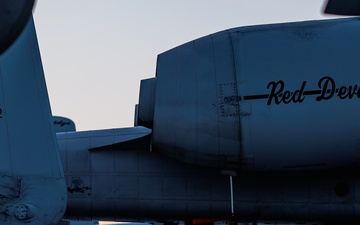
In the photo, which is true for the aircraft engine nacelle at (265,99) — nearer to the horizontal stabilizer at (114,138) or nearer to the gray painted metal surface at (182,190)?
the gray painted metal surface at (182,190)

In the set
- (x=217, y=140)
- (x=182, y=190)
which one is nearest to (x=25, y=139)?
(x=217, y=140)

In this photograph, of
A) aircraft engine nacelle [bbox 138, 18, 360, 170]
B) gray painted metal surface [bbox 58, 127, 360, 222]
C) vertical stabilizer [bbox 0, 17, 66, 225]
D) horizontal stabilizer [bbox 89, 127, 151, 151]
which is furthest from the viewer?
horizontal stabilizer [bbox 89, 127, 151, 151]

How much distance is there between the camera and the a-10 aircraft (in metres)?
6.39

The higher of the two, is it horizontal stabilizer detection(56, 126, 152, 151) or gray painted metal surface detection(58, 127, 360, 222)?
horizontal stabilizer detection(56, 126, 152, 151)

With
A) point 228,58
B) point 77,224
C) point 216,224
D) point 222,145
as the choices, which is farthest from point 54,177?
point 77,224

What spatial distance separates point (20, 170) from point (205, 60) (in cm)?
302

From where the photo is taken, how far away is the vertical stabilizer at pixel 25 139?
6332mm

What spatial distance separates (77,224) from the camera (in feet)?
54.6

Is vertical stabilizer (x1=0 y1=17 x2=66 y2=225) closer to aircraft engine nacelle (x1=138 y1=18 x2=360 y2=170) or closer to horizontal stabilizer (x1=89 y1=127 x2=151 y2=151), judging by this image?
aircraft engine nacelle (x1=138 y1=18 x2=360 y2=170)

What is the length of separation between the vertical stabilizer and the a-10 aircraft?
1cm

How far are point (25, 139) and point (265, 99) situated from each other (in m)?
3.30

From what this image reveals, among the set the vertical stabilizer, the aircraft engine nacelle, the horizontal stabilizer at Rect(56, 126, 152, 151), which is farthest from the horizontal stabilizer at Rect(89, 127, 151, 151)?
the vertical stabilizer

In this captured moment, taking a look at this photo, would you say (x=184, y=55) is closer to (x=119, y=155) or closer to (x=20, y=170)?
(x=119, y=155)

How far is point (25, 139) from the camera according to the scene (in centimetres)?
638
